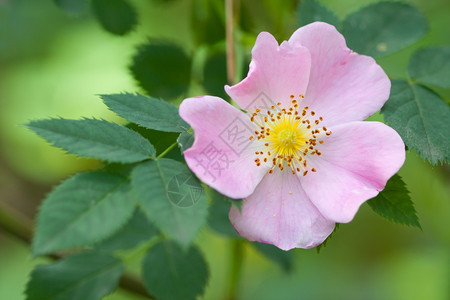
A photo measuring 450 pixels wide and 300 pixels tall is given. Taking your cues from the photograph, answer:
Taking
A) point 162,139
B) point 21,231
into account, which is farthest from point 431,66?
point 21,231

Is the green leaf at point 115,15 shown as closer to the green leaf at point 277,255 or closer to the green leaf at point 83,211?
the green leaf at point 83,211

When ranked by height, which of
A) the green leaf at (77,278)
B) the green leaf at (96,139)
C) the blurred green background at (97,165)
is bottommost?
the blurred green background at (97,165)

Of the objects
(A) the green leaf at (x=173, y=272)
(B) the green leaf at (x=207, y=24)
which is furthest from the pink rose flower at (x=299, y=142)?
(B) the green leaf at (x=207, y=24)

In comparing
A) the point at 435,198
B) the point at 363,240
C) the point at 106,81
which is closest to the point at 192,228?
the point at 435,198

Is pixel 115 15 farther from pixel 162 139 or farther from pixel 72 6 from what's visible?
pixel 162 139

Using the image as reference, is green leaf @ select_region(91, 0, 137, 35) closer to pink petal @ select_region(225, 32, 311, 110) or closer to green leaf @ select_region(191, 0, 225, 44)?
green leaf @ select_region(191, 0, 225, 44)

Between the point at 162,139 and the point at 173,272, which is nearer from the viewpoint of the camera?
the point at 162,139

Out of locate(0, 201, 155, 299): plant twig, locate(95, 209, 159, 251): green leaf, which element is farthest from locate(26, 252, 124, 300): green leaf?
locate(0, 201, 155, 299): plant twig

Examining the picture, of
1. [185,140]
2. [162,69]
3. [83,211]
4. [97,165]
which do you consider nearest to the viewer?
[83,211]
